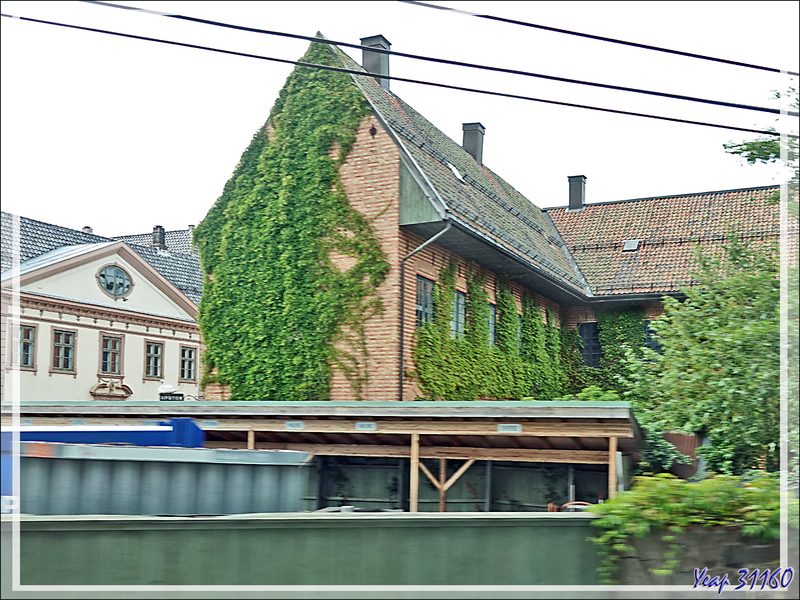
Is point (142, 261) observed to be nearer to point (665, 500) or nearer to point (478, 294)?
point (478, 294)

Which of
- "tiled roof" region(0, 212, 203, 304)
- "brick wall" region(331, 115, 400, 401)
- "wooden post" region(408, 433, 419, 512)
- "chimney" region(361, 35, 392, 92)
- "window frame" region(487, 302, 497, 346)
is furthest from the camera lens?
"tiled roof" region(0, 212, 203, 304)

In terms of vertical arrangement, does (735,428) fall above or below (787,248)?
below

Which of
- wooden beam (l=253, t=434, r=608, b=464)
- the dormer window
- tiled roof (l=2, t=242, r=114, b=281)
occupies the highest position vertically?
the dormer window

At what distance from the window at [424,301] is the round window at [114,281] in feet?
60.3

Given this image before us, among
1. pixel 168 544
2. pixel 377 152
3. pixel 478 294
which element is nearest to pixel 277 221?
pixel 377 152

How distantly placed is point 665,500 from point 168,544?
4239mm

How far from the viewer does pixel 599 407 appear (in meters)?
12.9

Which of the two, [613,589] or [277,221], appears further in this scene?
[277,221]

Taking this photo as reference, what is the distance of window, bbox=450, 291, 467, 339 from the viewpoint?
67.4 ft

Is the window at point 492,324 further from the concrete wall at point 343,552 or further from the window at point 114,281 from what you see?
the window at point 114,281

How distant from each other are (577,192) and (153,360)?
62.6 feet

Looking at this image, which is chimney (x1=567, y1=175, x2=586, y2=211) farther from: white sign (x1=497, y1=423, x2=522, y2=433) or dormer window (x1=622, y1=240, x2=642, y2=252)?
white sign (x1=497, y1=423, x2=522, y2=433)

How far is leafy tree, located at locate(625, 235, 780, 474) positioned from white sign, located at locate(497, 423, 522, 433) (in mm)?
3529

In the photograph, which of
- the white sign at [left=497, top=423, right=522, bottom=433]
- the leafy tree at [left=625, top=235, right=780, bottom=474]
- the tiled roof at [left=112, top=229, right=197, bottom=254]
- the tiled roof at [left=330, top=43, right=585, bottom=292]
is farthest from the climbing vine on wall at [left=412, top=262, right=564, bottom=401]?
the tiled roof at [left=112, top=229, right=197, bottom=254]
